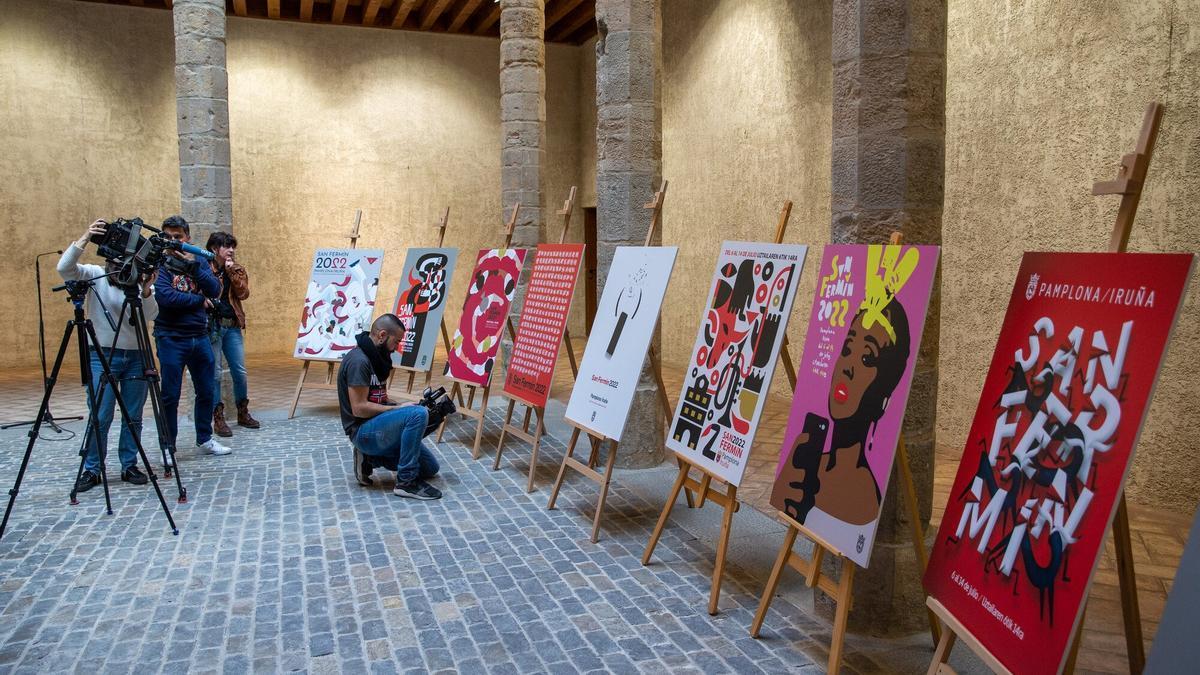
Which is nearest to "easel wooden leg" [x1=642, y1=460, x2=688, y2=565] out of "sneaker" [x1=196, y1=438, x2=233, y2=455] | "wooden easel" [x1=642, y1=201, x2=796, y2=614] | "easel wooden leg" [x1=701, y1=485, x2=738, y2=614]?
"wooden easel" [x1=642, y1=201, x2=796, y2=614]

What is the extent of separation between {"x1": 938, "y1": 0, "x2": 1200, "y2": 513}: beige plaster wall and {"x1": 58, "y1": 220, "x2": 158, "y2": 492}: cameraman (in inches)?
205

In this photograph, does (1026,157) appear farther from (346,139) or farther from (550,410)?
(346,139)

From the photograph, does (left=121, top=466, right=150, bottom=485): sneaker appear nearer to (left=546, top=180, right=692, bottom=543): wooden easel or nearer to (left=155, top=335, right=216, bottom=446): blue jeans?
(left=155, top=335, right=216, bottom=446): blue jeans

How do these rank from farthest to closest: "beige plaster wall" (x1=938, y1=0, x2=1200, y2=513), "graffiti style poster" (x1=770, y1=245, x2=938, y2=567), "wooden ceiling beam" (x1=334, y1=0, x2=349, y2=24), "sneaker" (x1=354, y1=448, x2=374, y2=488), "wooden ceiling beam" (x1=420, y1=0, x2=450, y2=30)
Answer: "wooden ceiling beam" (x1=420, y1=0, x2=450, y2=30)
"wooden ceiling beam" (x1=334, y1=0, x2=349, y2=24)
"sneaker" (x1=354, y1=448, x2=374, y2=488)
"beige plaster wall" (x1=938, y1=0, x2=1200, y2=513)
"graffiti style poster" (x1=770, y1=245, x2=938, y2=567)

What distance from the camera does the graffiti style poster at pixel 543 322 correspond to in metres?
5.23

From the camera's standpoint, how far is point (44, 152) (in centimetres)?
1134

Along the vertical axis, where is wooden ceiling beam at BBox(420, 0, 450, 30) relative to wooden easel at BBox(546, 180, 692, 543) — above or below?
above

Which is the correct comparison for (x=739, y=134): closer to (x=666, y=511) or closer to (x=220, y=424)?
(x=220, y=424)

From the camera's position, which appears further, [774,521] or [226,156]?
[226,156]

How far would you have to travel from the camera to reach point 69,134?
11461 millimetres

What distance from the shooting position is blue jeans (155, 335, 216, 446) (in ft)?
18.3

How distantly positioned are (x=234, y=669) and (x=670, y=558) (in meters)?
1.92

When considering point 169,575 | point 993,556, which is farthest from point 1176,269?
point 169,575

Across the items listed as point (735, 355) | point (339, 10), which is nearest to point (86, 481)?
point (735, 355)
